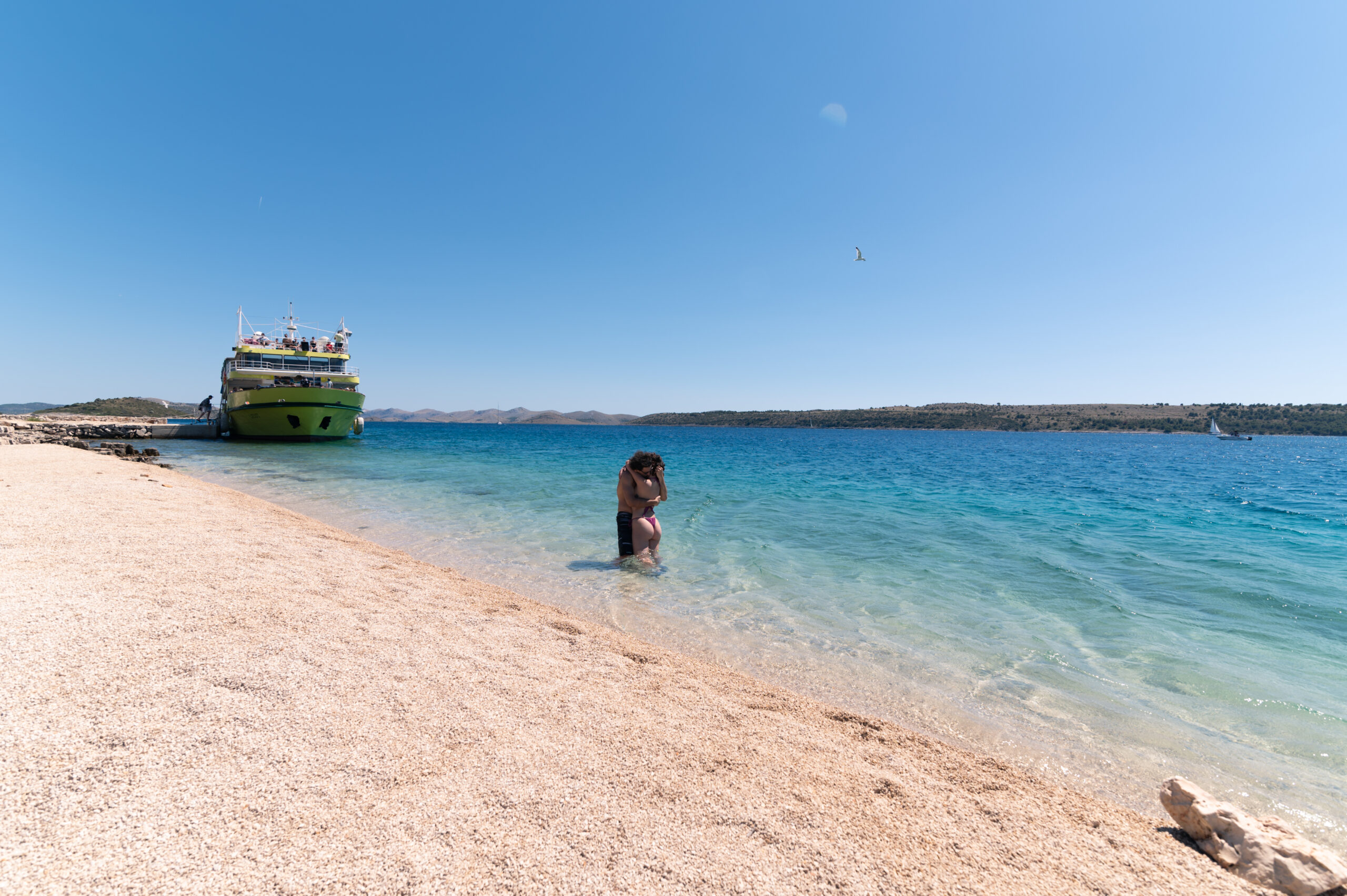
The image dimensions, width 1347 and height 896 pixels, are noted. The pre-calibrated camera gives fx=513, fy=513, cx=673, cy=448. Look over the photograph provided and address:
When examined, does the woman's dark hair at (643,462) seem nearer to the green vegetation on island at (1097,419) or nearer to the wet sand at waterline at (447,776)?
the wet sand at waterline at (447,776)

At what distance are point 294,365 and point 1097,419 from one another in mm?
148441

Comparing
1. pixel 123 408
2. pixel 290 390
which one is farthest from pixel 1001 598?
pixel 123 408

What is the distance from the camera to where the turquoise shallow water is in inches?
157

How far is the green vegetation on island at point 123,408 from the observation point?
63.6m

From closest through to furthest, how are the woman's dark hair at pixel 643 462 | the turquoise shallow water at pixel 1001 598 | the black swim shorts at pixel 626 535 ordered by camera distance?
the turquoise shallow water at pixel 1001 598 < the woman's dark hair at pixel 643 462 < the black swim shorts at pixel 626 535

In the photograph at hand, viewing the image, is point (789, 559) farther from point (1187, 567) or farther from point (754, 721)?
point (1187, 567)

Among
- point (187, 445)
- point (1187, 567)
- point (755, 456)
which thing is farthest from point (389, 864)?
point (187, 445)

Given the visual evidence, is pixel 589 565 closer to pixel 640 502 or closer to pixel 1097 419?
pixel 640 502

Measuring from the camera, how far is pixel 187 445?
33.1m

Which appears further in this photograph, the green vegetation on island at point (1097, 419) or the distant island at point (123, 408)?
the green vegetation on island at point (1097, 419)

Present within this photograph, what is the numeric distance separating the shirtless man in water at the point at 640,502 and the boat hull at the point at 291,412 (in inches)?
1261

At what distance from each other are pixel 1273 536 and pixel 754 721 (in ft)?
51.4

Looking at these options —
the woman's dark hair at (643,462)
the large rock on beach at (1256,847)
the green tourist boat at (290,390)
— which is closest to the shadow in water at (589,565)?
the woman's dark hair at (643,462)

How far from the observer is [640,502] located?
8.67m
